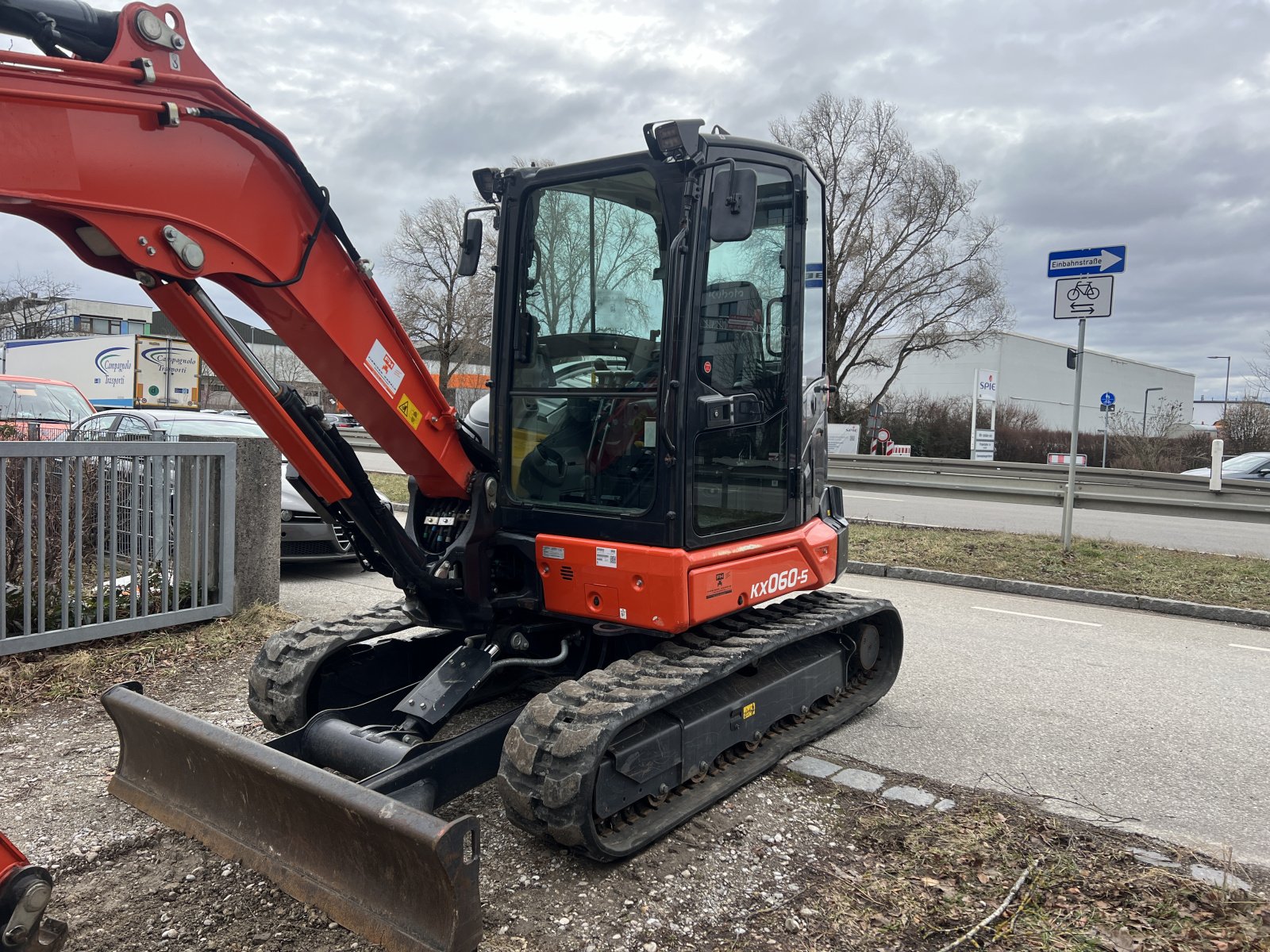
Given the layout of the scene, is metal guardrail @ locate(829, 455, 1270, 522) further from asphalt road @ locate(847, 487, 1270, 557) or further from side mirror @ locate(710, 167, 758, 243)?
side mirror @ locate(710, 167, 758, 243)

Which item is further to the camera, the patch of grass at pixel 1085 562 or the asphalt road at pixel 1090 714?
the patch of grass at pixel 1085 562

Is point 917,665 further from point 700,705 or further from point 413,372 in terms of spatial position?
point 413,372

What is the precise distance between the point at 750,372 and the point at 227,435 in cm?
727

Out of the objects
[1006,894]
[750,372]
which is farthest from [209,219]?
[1006,894]

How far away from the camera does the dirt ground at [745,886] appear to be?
2857 mm

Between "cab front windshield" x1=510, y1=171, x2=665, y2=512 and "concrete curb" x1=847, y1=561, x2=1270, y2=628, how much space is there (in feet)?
20.5

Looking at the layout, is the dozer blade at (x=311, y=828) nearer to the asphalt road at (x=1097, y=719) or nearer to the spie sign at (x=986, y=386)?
the asphalt road at (x=1097, y=719)

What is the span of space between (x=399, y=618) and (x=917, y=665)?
354 centimetres

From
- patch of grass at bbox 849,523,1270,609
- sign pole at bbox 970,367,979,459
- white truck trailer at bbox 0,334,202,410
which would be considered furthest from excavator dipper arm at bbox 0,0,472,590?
sign pole at bbox 970,367,979,459

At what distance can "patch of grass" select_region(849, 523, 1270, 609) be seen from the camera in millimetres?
8336

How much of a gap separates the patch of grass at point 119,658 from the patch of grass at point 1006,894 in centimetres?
420

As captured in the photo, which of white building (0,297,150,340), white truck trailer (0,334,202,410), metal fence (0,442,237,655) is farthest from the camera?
white building (0,297,150,340)

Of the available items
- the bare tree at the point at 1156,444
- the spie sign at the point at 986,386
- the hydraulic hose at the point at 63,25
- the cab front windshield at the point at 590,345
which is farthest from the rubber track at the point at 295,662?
the spie sign at the point at 986,386

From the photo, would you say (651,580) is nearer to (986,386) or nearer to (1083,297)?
(1083,297)
